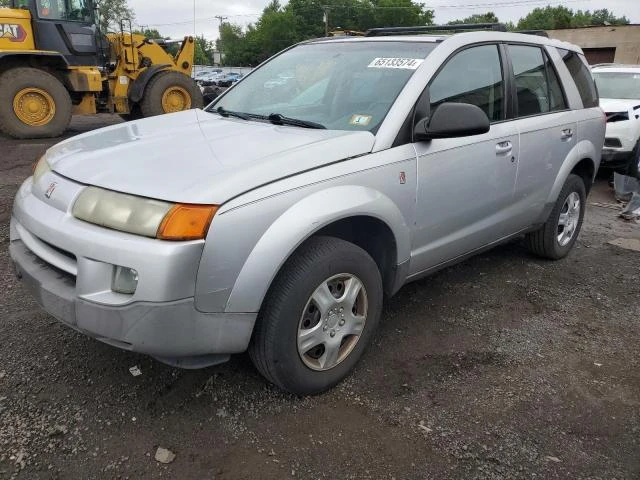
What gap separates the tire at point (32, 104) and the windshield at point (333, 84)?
749cm

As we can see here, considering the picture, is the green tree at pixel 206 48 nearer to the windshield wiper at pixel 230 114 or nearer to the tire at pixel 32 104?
the tire at pixel 32 104

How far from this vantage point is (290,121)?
122 inches

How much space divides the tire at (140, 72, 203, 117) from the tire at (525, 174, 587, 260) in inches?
337

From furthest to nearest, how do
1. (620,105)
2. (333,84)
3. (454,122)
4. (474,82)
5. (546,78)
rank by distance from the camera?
(620,105) → (546,78) → (474,82) → (333,84) → (454,122)

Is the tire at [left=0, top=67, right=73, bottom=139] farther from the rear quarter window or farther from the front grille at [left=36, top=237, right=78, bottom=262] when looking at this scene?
the rear quarter window

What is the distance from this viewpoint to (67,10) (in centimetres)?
1052

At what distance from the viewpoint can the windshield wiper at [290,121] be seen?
303cm

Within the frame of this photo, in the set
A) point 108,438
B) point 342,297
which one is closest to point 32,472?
point 108,438

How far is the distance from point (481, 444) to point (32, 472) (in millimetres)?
1873

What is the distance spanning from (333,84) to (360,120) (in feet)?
1.68

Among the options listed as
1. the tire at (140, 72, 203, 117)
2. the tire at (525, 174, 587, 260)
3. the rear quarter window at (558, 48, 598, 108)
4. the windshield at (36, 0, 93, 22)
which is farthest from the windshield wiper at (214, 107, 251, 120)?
the windshield at (36, 0, 93, 22)

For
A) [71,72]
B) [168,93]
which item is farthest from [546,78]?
[71,72]

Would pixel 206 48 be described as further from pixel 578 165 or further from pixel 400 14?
pixel 578 165

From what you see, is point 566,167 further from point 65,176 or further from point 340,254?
point 65,176
